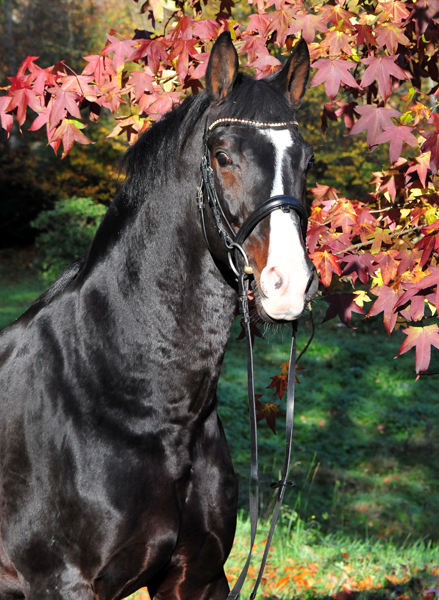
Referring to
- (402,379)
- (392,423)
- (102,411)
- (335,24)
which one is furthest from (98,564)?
(402,379)

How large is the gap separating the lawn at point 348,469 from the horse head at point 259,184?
53cm

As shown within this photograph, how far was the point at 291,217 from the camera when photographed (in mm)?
1751

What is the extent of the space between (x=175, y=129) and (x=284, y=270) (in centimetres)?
74

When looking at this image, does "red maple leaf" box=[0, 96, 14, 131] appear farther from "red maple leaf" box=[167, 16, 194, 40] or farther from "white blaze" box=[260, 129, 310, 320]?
"white blaze" box=[260, 129, 310, 320]

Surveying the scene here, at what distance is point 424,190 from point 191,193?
1084 mm

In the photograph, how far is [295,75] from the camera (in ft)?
6.95

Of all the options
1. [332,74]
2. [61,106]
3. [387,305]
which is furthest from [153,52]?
[387,305]

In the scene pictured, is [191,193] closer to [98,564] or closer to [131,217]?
[131,217]

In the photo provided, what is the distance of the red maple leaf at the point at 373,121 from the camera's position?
2.30 m

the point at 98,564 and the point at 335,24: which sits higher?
the point at 335,24

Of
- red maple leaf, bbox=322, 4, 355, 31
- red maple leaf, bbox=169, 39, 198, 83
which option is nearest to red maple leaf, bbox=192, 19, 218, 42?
red maple leaf, bbox=169, 39, 198, 83

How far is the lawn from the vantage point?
4219mm

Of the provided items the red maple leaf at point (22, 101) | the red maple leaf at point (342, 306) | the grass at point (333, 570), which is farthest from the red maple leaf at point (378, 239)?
the grass at point (333, 570)

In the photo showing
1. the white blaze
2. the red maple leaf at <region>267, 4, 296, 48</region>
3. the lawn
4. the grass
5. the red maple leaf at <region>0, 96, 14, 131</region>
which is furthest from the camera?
the lawn
